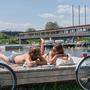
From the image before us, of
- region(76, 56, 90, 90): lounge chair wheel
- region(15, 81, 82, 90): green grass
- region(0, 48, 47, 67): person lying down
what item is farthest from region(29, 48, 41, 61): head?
region(76, 56, 90, 90): lounge chair wheel

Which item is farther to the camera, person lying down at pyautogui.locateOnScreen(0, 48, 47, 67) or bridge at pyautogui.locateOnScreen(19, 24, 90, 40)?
bridge at pyautogui.locateOnScreen(19, 24, 90, 40)

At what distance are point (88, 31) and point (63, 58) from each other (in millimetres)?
85261

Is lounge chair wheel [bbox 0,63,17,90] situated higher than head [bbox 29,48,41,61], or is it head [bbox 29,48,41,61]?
head [bbox 29,48,41,61]

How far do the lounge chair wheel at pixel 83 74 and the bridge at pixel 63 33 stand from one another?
3324 inches

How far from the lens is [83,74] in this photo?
6859mm

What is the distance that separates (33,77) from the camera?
713cm

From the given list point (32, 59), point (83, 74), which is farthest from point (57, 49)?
point (83, 74)

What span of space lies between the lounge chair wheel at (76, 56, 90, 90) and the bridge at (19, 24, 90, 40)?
84421 mm

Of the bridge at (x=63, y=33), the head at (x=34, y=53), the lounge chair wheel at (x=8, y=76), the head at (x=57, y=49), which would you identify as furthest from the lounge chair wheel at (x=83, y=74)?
the bridge at (x=63, y=33)

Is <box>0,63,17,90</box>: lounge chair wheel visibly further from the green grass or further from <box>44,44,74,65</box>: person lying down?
<box>44,44,74,65</box>: person lying down

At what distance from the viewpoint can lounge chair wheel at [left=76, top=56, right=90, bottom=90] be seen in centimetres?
682

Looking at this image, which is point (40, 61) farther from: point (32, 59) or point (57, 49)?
point (57, 49)

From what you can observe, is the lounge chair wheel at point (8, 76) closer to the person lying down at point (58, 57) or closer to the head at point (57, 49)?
the person lying down at point (58, 57)

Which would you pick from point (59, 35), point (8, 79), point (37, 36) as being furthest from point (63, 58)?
point (37, 36)
